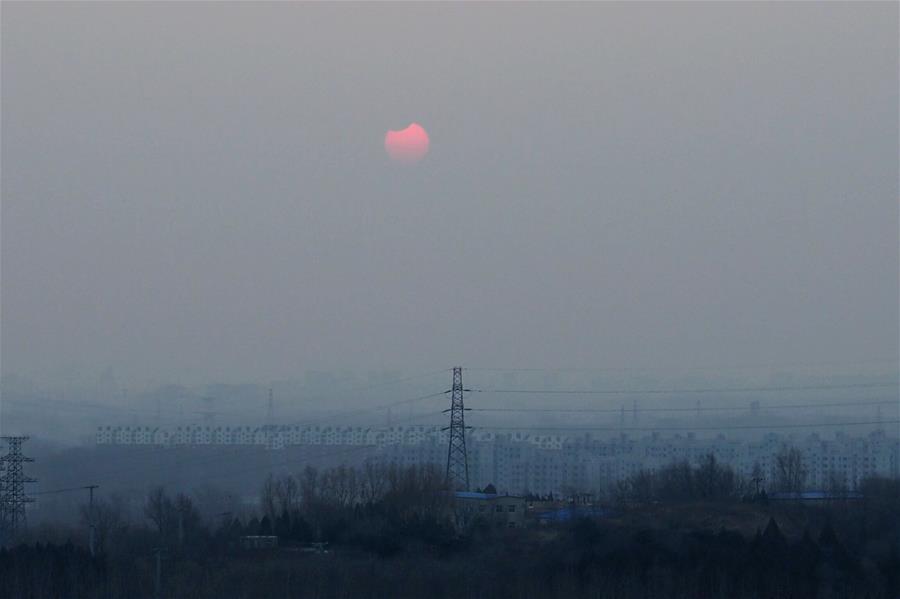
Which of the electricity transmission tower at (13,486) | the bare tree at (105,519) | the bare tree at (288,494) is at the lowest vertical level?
the bare tree at (105,519)

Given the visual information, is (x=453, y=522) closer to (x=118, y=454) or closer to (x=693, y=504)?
(x=693, y=504)

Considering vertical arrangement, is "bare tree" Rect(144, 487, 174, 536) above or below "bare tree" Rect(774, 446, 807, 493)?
below

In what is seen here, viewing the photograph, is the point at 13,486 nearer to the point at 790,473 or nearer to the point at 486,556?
the point at 486,556

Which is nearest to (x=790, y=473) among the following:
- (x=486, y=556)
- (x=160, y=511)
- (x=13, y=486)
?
(x=486, y=556)

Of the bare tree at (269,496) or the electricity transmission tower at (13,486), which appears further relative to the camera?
the bare tree at (269,496)

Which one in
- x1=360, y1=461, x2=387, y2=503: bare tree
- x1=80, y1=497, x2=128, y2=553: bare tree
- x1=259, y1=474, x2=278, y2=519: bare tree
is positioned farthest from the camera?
x1=259, y1=474, x2=278, y2=519: bare tree

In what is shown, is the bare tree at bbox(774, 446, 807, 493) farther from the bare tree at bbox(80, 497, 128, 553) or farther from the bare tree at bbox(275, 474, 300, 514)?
the bare tree at bbox(80, 497, 128, 553)

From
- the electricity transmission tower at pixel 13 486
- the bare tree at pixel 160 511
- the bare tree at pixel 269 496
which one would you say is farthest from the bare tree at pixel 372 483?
the electricity transmission tower at pixel 13 486

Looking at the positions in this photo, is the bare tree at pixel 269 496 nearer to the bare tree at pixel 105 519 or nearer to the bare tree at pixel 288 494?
the bare tree at pixel 288 494

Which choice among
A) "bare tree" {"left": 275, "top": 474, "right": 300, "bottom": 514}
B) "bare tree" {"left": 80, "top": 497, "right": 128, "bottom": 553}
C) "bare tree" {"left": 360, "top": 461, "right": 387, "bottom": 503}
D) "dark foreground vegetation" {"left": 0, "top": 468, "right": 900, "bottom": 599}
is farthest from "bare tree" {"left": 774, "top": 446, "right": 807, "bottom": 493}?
"bare tree" {"left": 80, "top": 497, "right": 128, "bottom": 553}
